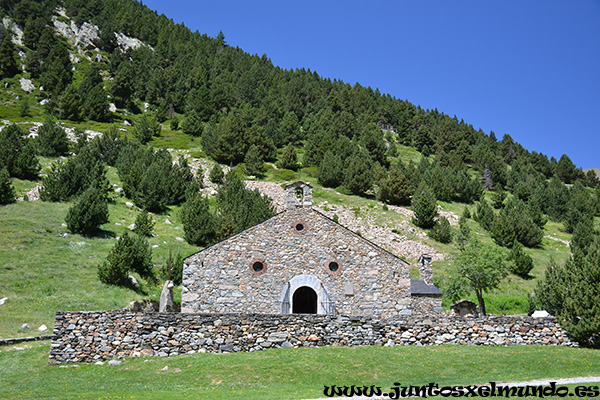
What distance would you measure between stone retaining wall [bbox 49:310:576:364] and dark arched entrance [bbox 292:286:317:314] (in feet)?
23.5

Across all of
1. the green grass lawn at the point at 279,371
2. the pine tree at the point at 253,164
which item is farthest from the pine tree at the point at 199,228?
the pine tree at the point at 253,164

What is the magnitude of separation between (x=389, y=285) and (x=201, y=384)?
1246 cm

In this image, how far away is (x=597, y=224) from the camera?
6819 centimetres

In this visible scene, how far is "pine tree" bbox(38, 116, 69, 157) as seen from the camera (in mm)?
57375

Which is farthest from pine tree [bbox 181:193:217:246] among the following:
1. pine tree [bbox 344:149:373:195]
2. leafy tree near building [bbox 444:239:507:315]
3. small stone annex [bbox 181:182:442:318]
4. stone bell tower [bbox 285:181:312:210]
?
pine tree [bbox 344:149:373:195]

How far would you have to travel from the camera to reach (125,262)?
27.6 m

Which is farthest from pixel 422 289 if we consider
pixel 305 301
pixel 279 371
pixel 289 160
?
pixel 289 160

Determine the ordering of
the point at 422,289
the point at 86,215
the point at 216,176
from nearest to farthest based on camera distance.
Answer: the point at 422,289 → the point at 86,215 → the point at 216,176

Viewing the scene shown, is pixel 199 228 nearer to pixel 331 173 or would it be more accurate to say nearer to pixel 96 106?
pixel 331 173

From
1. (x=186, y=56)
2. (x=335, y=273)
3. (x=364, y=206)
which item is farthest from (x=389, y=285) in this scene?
(x=186, y=56)

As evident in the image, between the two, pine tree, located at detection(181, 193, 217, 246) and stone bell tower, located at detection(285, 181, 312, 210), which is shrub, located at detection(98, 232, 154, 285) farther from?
stone bell tower, located at detection(285, 181, 312, 210)

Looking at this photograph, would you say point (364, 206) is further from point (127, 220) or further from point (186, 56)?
point (186, 56)

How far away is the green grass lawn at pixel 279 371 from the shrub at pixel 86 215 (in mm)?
20191

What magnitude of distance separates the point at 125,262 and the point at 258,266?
1106 centimetres
